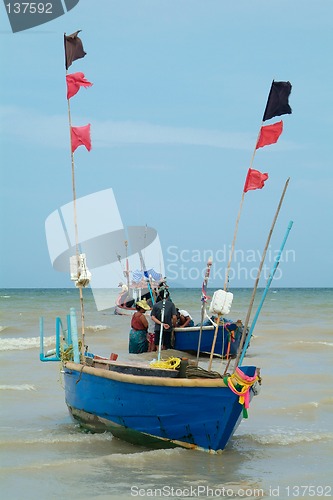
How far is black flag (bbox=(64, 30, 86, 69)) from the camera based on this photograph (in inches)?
392

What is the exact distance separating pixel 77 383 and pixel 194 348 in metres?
7.73

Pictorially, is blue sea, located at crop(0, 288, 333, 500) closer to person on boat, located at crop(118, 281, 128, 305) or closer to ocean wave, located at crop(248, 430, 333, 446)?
ocean wave, located at crop(248, 430, 333, 446)

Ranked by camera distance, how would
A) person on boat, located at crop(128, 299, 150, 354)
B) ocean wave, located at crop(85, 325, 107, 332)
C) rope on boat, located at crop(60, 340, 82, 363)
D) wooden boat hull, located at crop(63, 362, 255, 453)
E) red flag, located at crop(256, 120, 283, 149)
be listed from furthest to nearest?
ocean wave, located at crop(85, 325, 107, 332)
person on boat, located at crop(128, 299, 150, 354)
rope on boat, located at crop(60, 340, 82, 363)
red flag, located at crop(256, 120, 283, 149)
wooden boat hull, located at crop(63, 362, 255, 453)

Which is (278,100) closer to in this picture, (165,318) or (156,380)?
(156,380)

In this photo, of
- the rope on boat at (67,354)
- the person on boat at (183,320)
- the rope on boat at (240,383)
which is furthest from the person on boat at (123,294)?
the rope on boat at (240,383)

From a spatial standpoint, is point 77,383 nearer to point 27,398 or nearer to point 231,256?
point 231,256

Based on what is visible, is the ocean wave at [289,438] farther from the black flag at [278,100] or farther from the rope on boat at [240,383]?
the black flag at [278,100]

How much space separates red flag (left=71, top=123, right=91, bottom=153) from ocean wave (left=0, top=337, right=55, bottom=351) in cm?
1367

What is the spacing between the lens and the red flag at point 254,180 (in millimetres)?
9172

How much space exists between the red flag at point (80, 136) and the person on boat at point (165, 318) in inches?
192

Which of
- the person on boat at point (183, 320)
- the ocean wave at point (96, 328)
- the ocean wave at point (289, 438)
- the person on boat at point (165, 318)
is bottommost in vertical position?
the ocean wave at point (96, 328)

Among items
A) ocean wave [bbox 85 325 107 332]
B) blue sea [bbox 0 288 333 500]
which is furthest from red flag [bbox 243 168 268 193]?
ocean wave [bbox 85 325 107 332]

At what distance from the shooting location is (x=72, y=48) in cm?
998

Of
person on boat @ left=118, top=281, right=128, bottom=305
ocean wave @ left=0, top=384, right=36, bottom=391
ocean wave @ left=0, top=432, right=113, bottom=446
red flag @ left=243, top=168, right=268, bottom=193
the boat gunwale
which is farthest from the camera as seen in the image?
person on boat @ left=118, top=281, right=128, bottom=305
